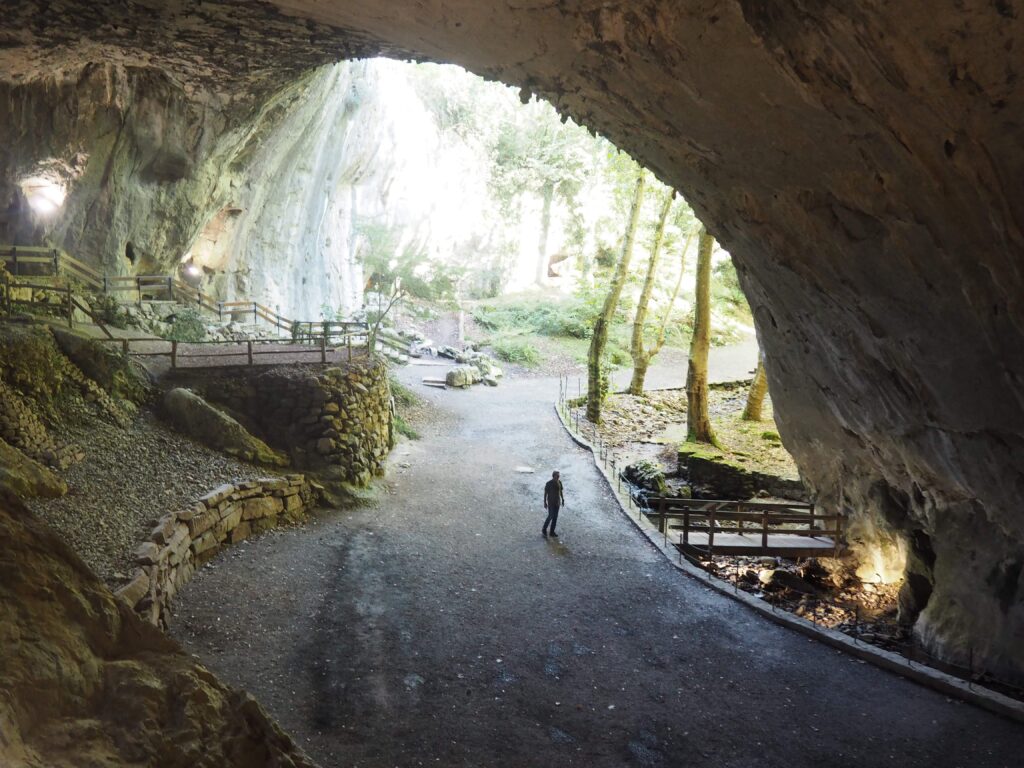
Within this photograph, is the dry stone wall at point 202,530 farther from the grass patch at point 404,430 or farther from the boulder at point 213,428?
the grass patch at point 404,430

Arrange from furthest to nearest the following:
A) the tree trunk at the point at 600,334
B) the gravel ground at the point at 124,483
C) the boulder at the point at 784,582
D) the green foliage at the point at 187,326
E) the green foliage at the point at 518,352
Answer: the green foliage at the point at 518,352
the tree trunk at the point at 600,334
the green foliage at the point at 187,326
the boulder at the point at 784,582
the gravel ground at the point at 124,483

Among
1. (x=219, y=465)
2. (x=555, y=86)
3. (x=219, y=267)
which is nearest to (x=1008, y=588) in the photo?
(x=555, y=86)

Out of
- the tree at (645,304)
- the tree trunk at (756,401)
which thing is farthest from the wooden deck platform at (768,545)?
the tree at (645,304)

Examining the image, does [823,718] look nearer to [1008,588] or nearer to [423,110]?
[1008,588]

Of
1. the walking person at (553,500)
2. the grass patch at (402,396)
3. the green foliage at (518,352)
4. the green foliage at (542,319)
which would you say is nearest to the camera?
the walking person at (553,500)

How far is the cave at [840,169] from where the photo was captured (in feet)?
19.0

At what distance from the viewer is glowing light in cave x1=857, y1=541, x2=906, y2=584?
13.0 metres

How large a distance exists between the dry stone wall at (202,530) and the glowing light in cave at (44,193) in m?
12.0

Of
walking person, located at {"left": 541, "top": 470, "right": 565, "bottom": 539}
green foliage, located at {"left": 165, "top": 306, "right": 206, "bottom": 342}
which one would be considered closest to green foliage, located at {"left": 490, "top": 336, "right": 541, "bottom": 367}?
green foliage, located at {"left": 165, "top": 306, "right": 206, "bottom": 342}

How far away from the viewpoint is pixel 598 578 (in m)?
11.9

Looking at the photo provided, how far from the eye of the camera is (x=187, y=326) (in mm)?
21484

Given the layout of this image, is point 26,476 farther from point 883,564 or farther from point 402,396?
point 402,396

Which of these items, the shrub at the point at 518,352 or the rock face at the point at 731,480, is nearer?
the rock face at the point at 731,480

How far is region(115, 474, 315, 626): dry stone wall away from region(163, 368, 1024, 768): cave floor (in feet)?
0.96
